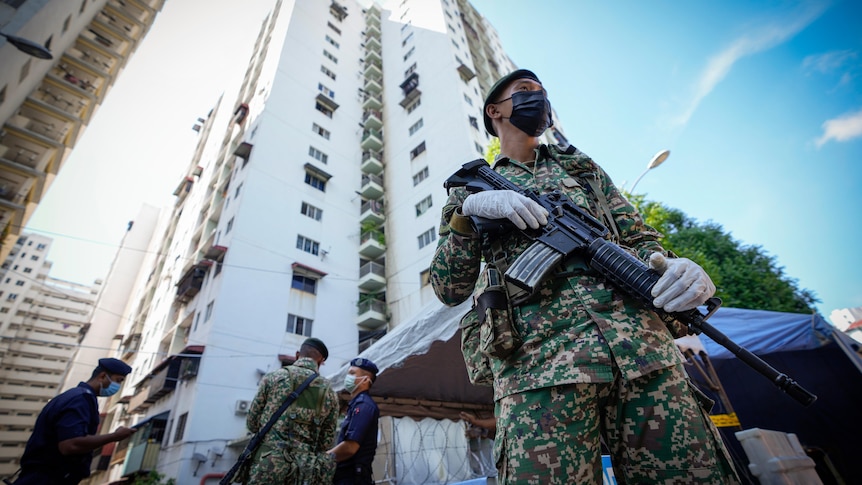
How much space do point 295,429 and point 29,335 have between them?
91.3 meters

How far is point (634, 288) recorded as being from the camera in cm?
135

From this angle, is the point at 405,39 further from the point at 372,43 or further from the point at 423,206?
the point at 423,206

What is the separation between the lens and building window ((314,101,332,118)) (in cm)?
2482

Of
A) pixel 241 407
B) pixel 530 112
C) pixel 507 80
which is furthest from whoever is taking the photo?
pixel 241 407

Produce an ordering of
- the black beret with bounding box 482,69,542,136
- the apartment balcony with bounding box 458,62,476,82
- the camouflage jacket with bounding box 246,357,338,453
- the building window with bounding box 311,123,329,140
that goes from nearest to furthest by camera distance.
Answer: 1. the black beret with bounding box 482,69,542,136
2. the camouflage jacket with bounding box 246,357,338,453
3. the apartment balcony with bounding box 458,62,476,82
4. the building window with bounding box 311,123,329,140

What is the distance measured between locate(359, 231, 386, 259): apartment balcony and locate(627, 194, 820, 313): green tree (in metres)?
13.3

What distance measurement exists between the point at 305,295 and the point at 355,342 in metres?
3.38

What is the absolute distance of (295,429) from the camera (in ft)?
10.2

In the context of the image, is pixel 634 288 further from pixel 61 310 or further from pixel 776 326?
pixel 61 310

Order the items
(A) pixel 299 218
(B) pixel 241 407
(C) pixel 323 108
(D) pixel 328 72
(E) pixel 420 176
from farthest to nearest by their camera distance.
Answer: (D) pixel 328 72
(C) pixel 323 108
(E) pixel 420 176
(A) pixel 299 218
(B) pixel 241 407

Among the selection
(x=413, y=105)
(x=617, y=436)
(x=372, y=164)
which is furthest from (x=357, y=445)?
(x=413, y=105)

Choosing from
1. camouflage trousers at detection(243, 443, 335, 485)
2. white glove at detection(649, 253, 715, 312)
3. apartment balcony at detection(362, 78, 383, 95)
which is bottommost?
camouflage trousers at detection(243, 443, 335, 485)

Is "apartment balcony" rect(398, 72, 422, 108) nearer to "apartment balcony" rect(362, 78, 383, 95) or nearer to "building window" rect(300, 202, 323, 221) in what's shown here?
"apartment balcony" rect(362, 78, 383, 95)

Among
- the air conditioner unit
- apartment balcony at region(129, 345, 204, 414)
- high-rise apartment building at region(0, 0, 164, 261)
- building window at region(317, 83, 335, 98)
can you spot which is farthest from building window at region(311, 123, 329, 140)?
the air conditioner unit
